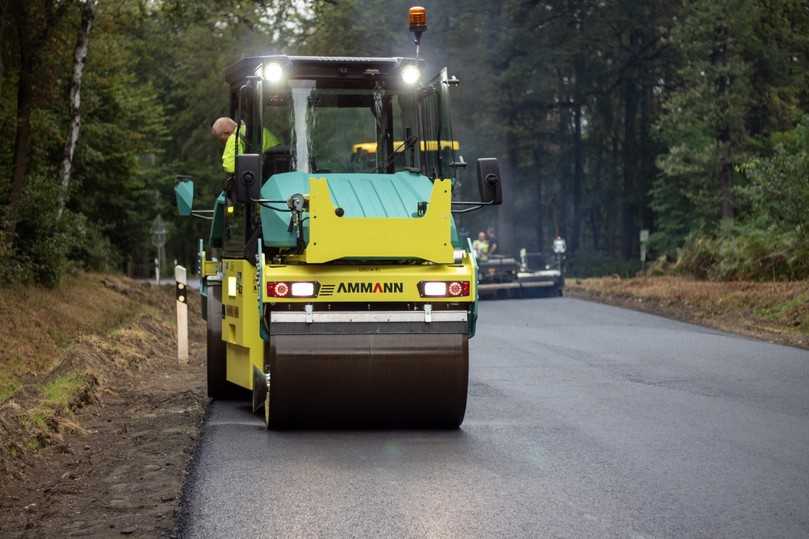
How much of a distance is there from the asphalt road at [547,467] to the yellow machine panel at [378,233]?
141 cm

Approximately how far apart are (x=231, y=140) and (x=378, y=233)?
7.86ft

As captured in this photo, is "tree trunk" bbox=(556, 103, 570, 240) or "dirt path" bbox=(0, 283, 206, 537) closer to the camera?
"dirt path" bbox=(0, 283, 206, 537)

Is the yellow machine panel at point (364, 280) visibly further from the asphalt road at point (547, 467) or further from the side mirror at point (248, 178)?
the asphalt road at point (547, 467)

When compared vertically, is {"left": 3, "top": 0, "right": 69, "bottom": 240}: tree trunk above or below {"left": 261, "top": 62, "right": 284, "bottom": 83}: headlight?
above

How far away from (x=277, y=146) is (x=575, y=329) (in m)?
12.3

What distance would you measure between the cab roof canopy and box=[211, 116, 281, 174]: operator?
416mm

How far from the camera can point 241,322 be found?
39.4 feet

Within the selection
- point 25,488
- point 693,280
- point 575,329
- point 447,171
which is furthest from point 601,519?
point 693,280

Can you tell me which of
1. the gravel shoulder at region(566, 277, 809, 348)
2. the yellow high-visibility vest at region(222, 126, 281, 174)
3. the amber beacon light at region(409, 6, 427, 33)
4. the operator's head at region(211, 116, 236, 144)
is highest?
the amber beacon light at region(409, 6, 427, 33)

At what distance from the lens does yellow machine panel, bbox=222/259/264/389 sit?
11.7 m

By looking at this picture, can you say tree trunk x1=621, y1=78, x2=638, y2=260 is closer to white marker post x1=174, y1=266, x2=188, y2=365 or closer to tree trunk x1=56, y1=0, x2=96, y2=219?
tree trunk x1=56, y1=0, x2=96, y2=219

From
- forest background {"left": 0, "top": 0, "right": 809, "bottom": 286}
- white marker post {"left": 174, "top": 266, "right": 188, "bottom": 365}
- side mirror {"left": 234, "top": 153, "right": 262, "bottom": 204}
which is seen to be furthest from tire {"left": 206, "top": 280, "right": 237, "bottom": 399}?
forest background {"left": 0, "top": 0, "right": 809, "bottom": 286}

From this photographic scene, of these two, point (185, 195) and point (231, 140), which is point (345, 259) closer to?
point (231, 140)

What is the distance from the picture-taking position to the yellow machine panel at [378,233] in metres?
10.9
